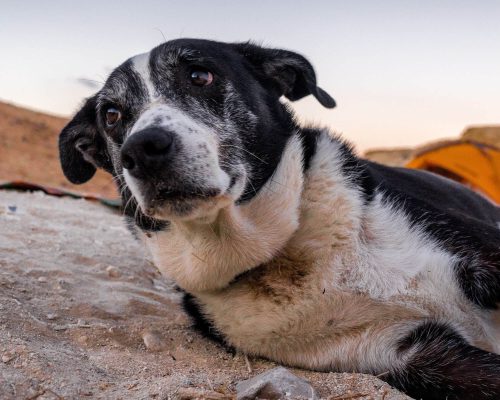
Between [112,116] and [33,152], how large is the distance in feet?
51.0

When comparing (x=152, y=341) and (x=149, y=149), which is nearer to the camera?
(x=149, y=149)

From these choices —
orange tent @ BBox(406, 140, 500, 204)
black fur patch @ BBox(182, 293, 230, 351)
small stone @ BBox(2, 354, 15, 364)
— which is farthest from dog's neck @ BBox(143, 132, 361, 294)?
orange tent @ BBox(406, 140, 500, 204)

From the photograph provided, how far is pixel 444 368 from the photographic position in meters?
2.52

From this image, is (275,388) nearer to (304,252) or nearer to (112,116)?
(304,252)

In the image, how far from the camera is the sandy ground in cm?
215

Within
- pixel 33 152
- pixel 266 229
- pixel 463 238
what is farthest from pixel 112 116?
pixel 33 152

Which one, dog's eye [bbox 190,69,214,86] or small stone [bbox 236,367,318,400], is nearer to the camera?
small stone [bbox 236,367,318,400]

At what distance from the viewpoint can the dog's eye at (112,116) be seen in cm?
281

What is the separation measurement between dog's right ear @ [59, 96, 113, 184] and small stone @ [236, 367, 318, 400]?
1.47 metres

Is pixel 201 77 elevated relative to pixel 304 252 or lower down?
elevated

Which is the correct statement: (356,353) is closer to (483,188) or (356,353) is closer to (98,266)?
(98,266)

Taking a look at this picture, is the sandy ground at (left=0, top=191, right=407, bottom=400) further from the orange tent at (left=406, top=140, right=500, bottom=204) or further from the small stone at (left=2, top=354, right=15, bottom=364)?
the orange tent at (left=406, top=140, right=500, bottom=204)

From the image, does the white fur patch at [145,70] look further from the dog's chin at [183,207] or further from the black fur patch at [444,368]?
the black fur patch at [444,368]

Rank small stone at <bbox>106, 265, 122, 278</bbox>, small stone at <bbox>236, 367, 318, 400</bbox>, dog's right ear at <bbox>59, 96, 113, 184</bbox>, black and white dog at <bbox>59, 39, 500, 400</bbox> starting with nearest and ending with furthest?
small stone at <bbox>236, 367, 318, 400</bbox> → black and white dog at <bbox>59, 39, 500, 400</bbox> → dog's right ear at <bbox>59, 96, 113, 184</bbox> → small stone at <bbox>106, 265, 122, 278</bbox>
